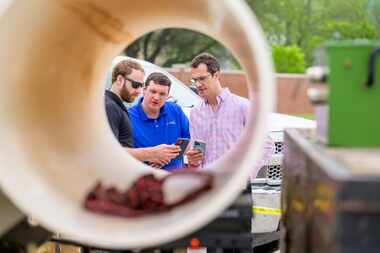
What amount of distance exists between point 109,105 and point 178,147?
2.33 feet

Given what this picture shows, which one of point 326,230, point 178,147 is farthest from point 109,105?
point 326,230

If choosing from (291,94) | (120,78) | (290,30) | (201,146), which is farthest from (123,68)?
(290,30)

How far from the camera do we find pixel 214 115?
7.41 meters

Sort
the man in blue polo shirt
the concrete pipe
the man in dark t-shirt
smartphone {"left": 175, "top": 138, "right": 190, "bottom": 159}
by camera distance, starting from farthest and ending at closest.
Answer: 1. the man in blue polo shirt
2. smartphone {"left": 175, "top": 138, "right": 190, "bottom": 159}
3. the man in dark t-shirt
4. the concrete pipe

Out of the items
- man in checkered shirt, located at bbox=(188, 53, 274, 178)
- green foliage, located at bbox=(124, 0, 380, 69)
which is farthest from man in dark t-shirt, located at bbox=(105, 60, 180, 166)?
green foliage, located at bbox=(124, 0, 380, 69)

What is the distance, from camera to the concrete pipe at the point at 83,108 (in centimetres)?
371

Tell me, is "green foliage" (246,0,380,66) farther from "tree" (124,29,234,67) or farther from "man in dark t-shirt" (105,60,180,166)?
"man in dark t-shirt" (105,60,180,166)

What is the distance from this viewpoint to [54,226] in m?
3.79

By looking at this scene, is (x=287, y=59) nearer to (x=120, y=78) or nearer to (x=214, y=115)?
(x=120, y=78)

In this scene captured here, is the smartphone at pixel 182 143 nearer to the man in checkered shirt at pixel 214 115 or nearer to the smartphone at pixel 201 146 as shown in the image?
the man in checkered shirt at pixel 214 115

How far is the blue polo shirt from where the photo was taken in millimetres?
7664

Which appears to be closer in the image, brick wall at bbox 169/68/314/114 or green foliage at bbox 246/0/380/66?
brick wall at bbox 169/68/314/114

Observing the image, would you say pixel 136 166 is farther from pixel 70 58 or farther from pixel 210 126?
pixel 210 126

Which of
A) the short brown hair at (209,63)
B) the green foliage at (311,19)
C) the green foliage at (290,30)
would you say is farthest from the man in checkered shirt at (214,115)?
the green foliage at (311,19)
